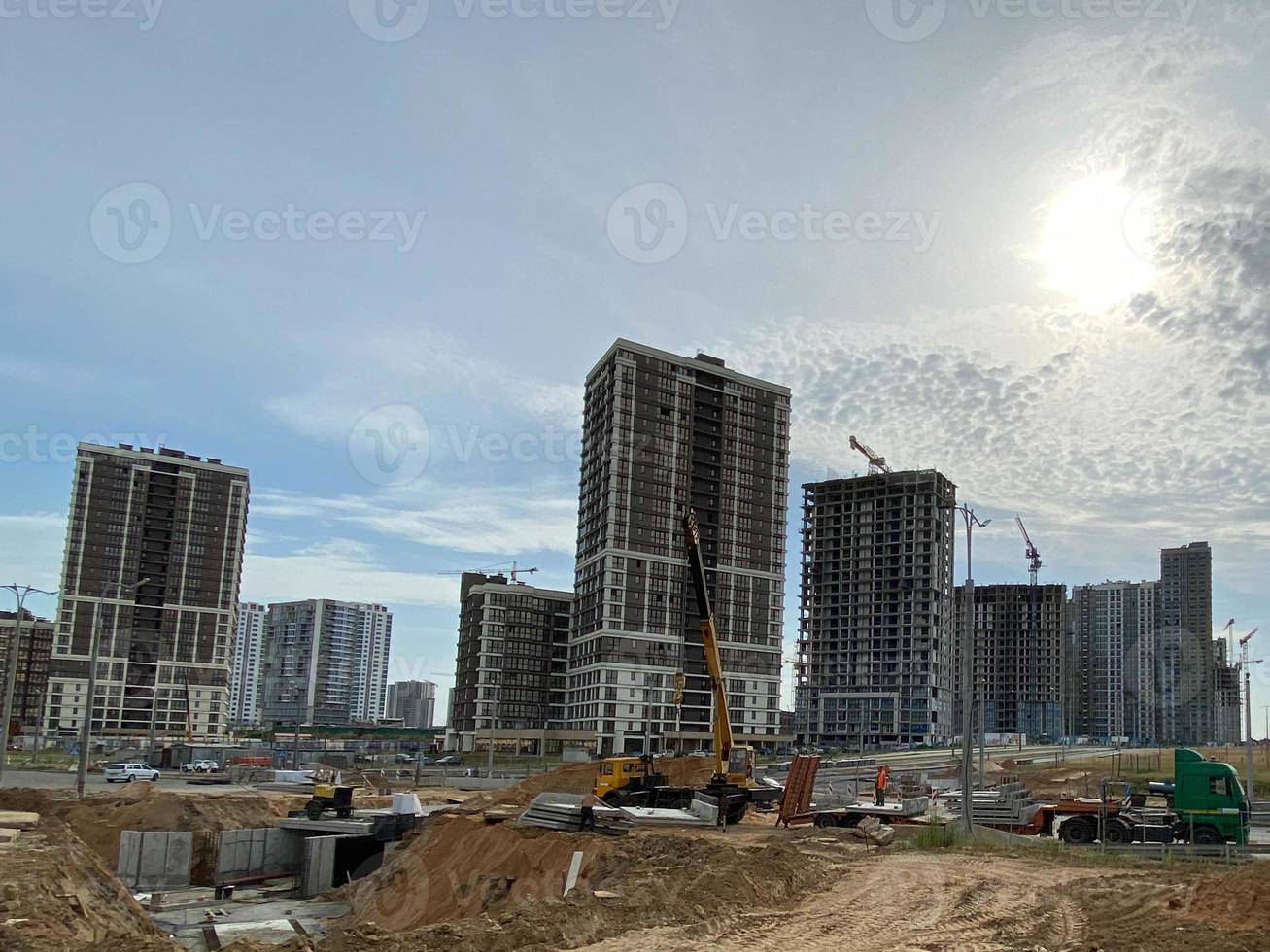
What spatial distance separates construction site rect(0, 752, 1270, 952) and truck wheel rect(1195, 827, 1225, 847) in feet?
4.38

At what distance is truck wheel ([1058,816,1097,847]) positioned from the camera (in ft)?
110

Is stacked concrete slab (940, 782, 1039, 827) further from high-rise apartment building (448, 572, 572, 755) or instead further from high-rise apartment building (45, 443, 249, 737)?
high-rise apartment building (45, 443, 249, 737)

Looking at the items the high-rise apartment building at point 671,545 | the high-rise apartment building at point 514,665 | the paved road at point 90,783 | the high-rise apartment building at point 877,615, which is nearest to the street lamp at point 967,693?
the paved road at point 90,783

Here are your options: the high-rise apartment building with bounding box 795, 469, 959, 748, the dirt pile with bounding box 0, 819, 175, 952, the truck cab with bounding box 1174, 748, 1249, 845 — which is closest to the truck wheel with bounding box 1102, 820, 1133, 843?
the truck cab with bounding box 1174, 748, 1249, 845

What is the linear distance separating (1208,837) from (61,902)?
99.1ft

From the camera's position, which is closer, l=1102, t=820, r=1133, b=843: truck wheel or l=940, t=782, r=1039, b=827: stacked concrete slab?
l=1102, t=820, r=1133, b=843: truck wheel

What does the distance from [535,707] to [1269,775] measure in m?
83.0

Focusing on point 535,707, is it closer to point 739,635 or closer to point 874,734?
point 739,635

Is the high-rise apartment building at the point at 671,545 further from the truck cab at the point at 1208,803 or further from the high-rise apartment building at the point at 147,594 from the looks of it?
the truck cab at the point at 1208,803

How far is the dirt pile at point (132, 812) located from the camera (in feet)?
139

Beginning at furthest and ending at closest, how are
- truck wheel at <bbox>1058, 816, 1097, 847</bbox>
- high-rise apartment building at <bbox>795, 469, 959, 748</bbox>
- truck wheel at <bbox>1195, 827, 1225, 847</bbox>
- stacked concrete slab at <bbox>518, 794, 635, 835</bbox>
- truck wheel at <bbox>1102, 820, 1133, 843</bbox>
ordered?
high-rise apartment building at <bbox>795, 469, 959, 748</bbox> < truck wheel at <bbox>1058, 816, 1097, 847</bbox> < stacked concrete slab at <bbox>518, 794, 635, 835</bbox> < truck wheel at <bbox>1102, 820, 1133, 843</bbox> < truck wheel at <bbox>1195, 827, 1225, 847</bbox>

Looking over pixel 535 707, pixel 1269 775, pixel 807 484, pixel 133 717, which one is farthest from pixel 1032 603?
pixel 133 717

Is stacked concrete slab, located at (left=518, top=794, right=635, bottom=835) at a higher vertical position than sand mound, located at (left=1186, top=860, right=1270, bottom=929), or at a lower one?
lower

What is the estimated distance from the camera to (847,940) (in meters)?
17.3
